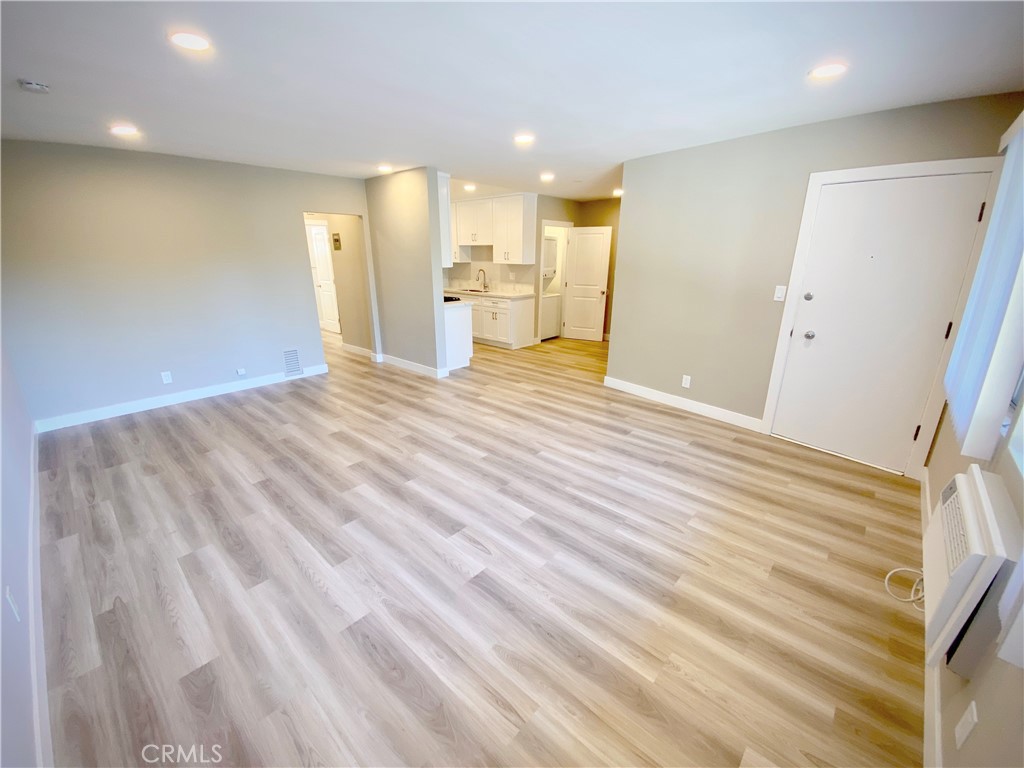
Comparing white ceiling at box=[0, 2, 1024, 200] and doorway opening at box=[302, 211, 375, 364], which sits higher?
white ceiling at box=[0, 2, 1024, 200]

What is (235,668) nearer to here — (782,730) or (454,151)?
(782,730)

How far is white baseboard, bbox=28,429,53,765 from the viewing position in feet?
4.12

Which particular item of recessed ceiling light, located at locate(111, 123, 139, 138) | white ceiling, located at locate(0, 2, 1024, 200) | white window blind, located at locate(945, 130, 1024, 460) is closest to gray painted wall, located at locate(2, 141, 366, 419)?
white ceiling, located at locate(0, 2, 1024, 200)

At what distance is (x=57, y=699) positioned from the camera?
1421 millimetres

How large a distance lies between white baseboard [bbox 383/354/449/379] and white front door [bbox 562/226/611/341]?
3067mm

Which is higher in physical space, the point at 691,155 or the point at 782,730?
the point at 691,155

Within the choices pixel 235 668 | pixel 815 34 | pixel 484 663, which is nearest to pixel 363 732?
pixel 484 663

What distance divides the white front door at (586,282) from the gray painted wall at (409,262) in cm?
305

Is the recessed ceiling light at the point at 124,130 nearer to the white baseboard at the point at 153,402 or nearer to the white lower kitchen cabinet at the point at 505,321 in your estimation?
the white baseboard at the point at 153,402

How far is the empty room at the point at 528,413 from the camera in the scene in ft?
4.57

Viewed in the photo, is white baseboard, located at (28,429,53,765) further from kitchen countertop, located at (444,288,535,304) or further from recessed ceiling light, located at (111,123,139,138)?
kitchen countertop, located at (444,288,535,304)

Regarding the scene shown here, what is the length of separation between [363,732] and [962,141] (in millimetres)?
4419

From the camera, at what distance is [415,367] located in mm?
5453

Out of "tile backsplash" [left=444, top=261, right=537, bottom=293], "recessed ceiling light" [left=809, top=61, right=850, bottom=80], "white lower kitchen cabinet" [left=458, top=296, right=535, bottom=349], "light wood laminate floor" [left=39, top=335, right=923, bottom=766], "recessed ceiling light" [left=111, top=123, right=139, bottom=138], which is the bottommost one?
"light wood laminate floor" [left=39, top=335, right=923, bottom=766]
